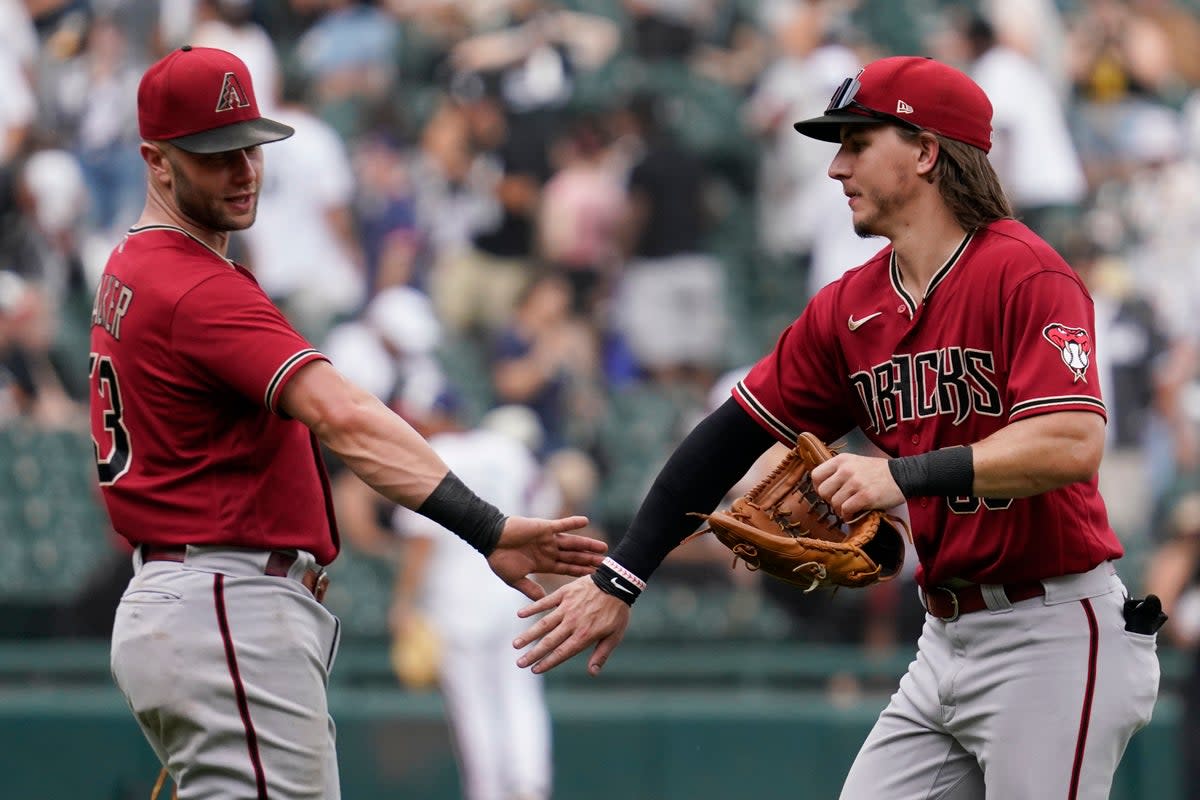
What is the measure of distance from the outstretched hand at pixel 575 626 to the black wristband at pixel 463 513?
0.63 ft

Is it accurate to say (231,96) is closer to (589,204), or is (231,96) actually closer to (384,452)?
(384,452)

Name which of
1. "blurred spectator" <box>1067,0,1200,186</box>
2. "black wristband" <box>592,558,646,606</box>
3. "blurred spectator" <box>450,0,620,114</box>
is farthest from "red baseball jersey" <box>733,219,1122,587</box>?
"blurred spectator" <box>1067,0,1200,186</box>

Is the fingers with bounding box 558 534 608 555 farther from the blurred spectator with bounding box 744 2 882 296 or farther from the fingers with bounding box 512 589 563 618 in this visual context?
the blurred spectator with bounding box 744 2 882 296

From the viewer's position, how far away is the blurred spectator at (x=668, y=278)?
925 cm

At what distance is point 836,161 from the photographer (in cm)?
385

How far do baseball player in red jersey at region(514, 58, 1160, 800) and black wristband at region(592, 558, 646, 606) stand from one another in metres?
0.20

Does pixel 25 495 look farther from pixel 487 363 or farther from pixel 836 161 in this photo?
pixel 836 161

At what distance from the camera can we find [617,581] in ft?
13.5

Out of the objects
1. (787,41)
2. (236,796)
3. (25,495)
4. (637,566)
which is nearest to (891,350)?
(637,566)

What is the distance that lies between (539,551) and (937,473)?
100 centimetres

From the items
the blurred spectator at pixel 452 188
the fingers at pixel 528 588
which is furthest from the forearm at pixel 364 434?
the blurred spectator at pixel 452 188

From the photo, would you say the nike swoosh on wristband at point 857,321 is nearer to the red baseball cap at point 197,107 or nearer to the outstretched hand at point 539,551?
the outstretched hand at point 539,551

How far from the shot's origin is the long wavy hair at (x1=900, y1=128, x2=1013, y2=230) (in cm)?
374

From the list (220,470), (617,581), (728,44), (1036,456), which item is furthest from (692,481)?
(728,44)
